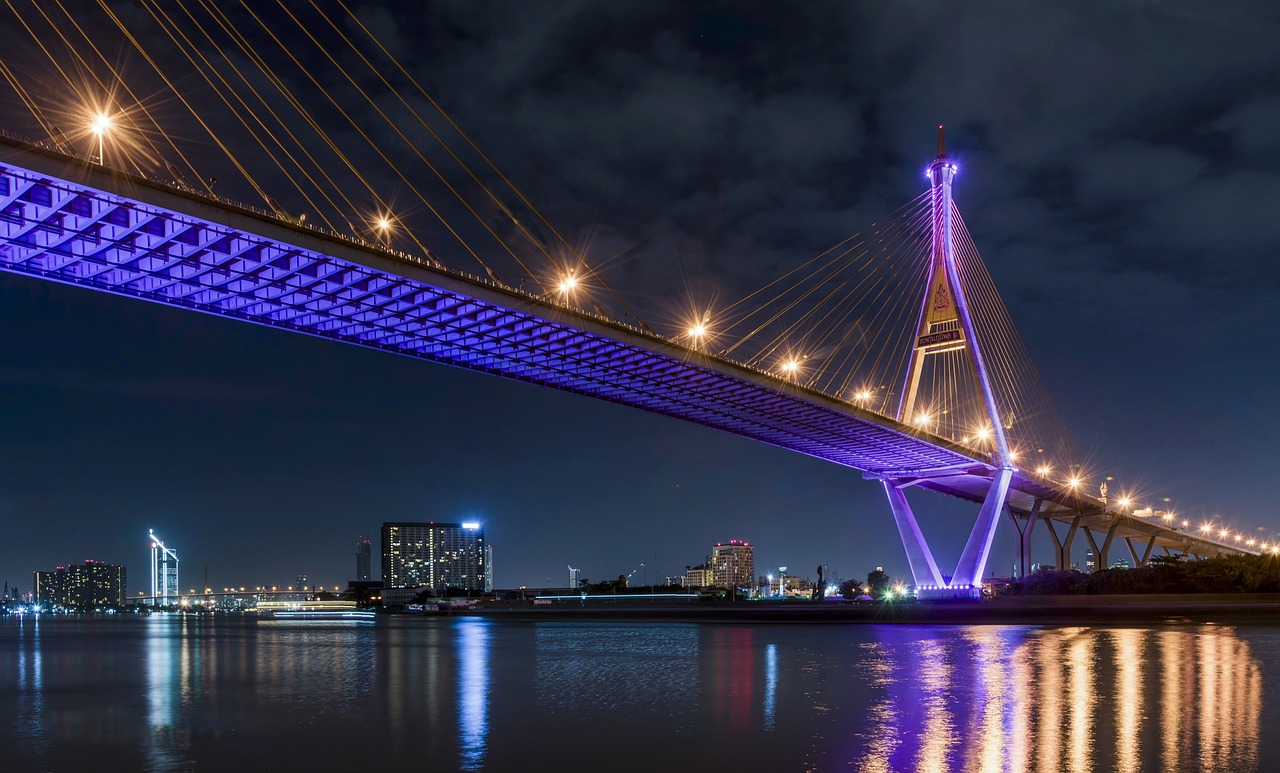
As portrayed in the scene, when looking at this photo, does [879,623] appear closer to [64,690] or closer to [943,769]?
[64,690]

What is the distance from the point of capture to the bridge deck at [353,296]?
26.0 meters

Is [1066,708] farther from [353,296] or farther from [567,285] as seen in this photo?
[567,285]

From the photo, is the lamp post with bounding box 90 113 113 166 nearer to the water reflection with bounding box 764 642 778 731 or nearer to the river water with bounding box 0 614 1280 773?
the river water with bounding box 0 614 1280 773

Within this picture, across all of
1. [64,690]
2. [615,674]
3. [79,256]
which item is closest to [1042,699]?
[615,674]

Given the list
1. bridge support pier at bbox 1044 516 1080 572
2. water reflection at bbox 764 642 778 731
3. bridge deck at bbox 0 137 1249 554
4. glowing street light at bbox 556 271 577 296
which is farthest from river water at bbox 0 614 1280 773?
bridge support pier at bbox 1044 516 1080 572

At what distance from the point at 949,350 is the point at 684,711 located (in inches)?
1980

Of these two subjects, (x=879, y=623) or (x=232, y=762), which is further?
(x=879, y=623)

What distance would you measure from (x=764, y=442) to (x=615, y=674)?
45.7m

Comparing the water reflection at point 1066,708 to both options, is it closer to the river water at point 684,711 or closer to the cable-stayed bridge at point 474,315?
the river water at point 684,711

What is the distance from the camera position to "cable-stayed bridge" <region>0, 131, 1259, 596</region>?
26.5 meters

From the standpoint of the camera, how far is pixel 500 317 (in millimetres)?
39812

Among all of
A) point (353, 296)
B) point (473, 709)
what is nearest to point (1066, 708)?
point (473, 709)

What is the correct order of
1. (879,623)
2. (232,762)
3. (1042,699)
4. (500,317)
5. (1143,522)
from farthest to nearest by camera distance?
(1143,522) → (879,623) → (500,317) → (1042,699) → (232,762)

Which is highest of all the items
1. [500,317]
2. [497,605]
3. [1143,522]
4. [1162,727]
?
[500,317]
